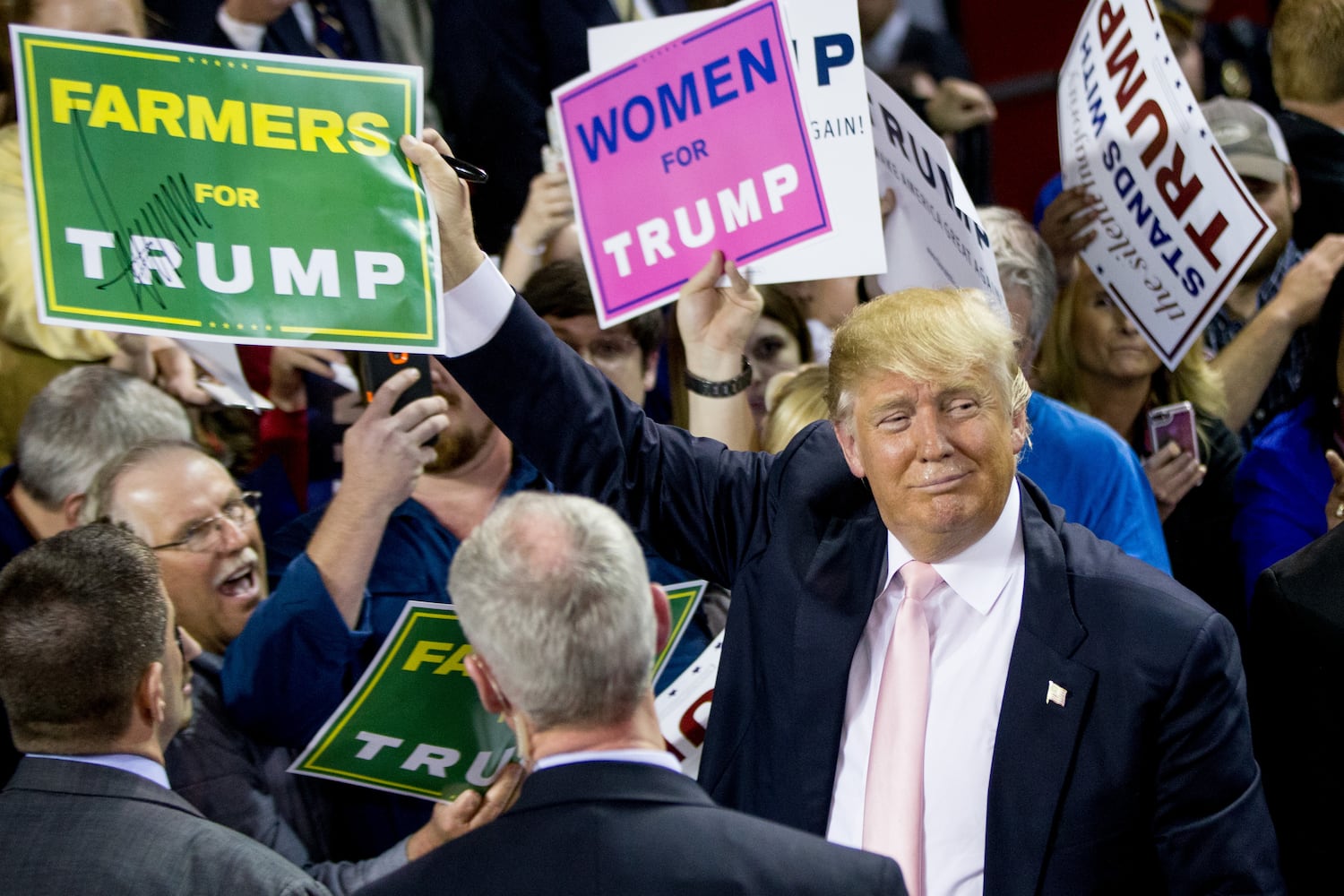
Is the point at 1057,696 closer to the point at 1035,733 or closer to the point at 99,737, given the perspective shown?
the point at 1035,733

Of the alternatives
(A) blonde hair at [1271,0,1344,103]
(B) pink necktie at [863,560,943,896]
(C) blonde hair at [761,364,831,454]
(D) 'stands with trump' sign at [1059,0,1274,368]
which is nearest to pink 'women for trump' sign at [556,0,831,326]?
(C) blonde hair at [761,364,831,454]

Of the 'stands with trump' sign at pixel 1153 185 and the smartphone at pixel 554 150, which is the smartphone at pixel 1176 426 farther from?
the smartphone at pixel 554 150

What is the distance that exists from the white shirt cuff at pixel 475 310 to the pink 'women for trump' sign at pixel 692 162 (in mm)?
542

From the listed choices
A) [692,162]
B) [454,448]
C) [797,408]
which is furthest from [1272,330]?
[454,448]

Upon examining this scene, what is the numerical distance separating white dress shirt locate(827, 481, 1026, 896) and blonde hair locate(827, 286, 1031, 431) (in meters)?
0.19

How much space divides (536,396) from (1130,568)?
89 centimetres

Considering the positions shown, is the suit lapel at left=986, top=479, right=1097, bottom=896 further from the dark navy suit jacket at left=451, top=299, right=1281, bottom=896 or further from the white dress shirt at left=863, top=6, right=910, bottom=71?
the white dress shirt at left=863, top=6, right=910, bottom=71

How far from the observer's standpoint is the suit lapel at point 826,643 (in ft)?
7.22

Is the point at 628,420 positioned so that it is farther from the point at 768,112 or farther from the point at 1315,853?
the point at 1315,853

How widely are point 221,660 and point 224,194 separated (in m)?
0.85

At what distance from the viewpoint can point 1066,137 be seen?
12.5 ft

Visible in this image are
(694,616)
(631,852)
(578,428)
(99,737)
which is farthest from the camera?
(694,616)

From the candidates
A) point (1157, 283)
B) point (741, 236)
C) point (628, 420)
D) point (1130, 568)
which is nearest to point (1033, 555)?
point (1130, 568)

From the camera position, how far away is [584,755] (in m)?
1.68
